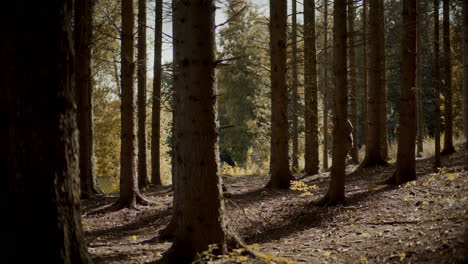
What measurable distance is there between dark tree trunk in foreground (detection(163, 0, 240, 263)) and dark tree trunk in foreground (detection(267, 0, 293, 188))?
6.37 metres

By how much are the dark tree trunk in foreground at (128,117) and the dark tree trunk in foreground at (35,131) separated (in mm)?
6614

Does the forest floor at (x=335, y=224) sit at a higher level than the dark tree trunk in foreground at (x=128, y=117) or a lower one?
lower

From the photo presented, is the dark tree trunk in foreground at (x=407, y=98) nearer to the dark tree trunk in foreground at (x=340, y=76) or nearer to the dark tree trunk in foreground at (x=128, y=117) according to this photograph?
the dark tree trunk in foreground at (x=340, y=76)

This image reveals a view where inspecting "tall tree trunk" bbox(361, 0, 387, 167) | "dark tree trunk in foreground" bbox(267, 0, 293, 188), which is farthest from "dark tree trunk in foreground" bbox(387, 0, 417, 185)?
"tall tree trunk" bbox(361, 0, 387, 167)

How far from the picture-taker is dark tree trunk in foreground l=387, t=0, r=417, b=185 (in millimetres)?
9551

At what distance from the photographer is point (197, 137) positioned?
4543mm

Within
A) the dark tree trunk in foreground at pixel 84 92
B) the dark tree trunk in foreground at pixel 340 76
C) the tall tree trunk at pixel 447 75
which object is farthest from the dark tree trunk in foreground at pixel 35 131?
the tall tree trunk at pixel 447 75

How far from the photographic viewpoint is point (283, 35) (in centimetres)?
1087

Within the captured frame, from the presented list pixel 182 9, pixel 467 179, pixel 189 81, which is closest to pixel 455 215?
pixel 467 179

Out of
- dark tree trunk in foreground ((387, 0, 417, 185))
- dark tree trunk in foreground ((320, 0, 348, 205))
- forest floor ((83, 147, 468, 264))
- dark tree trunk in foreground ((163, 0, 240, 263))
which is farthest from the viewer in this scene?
dark tree trunk in foreground ((387, 0, 417, 185))

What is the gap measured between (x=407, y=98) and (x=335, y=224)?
4.08 metres

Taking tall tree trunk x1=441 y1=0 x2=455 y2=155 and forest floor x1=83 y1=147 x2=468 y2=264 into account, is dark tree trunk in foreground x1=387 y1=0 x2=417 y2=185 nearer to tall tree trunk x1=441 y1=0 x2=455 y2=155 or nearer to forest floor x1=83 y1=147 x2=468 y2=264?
forest floor x1=83 y1=147 x2=468 y2=264

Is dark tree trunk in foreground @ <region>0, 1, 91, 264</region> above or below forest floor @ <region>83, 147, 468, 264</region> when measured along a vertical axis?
above

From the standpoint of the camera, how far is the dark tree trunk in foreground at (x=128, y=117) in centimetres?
958
